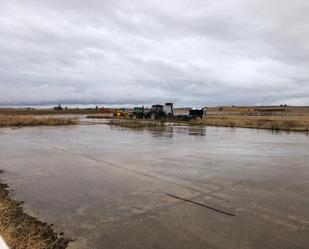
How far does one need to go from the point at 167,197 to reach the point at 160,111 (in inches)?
1541

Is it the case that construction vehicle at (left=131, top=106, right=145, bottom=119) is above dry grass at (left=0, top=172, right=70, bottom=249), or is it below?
above

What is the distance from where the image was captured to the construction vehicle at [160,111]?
45366 mm

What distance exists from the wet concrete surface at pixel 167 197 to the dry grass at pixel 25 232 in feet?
0.71

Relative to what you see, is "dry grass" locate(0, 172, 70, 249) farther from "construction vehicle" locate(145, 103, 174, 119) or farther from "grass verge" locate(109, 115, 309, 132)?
"construction vehicle" locate(145, 103, 174, 119)

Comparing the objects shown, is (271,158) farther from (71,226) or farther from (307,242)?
(71,226)

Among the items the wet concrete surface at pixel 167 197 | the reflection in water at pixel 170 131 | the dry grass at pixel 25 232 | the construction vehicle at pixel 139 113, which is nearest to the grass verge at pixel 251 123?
the reflection in water at pixel 170 131

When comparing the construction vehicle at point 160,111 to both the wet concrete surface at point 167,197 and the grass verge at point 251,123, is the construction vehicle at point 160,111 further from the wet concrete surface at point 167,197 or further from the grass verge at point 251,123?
the wet concrete surface at point 167,197

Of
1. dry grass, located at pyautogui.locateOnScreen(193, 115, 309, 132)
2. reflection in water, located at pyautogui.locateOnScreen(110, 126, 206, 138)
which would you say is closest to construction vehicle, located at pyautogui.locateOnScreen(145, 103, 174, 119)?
dry grass, located at pyautogui.locateOnScreen(193, 115, 309, 132)

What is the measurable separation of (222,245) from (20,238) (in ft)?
9.61

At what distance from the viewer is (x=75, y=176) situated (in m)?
8.78

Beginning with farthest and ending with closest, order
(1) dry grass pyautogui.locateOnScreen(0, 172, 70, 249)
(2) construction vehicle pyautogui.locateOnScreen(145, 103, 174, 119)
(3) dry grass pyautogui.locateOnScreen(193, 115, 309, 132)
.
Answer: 1. (2) construction vehicle pyautogui.locateOnScreen(145, 103, 174, 119)
2. (3) dry grass pyautogui.locateOnScreen(193, 115, 309, 132)
3. (1) dry grass pyautogui.locateOnScreen(0, 172, 70, 249)

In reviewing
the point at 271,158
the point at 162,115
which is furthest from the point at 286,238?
the point at 162,115

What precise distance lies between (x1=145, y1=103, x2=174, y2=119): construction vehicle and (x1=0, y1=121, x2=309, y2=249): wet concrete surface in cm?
3307

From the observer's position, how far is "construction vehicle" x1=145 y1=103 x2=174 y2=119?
45.4 meters
